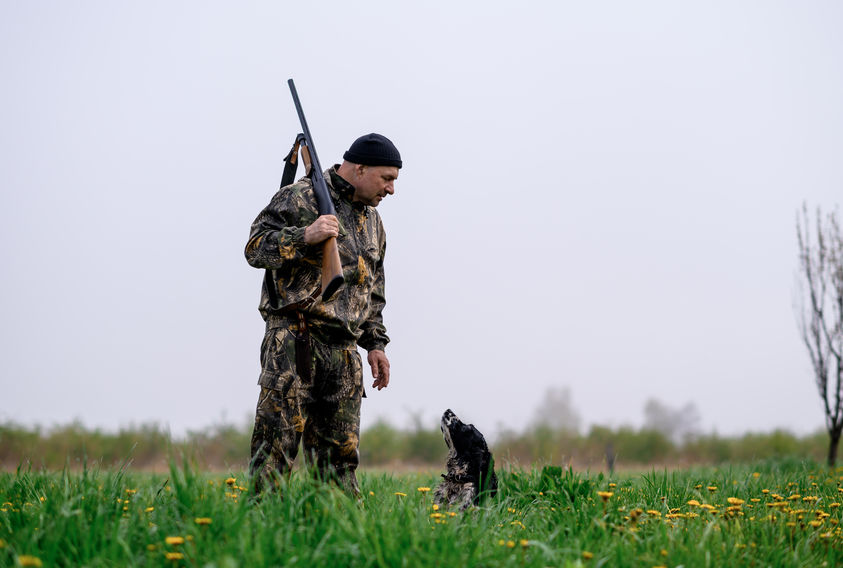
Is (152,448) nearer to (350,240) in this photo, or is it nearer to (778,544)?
(350,240)

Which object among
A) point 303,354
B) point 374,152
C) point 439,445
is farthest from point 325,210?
point 439,445

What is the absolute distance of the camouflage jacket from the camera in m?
4.66

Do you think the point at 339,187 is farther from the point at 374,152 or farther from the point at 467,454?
the point at 467,454

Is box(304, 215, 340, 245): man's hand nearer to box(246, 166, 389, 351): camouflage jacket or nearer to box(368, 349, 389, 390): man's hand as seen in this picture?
box(246, 166, 389, 351): camouflage jacket

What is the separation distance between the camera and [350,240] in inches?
198

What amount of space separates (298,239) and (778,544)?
315cm

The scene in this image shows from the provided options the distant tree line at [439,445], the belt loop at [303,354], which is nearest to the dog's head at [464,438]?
the belt loop at [303,354]

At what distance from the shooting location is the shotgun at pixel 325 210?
4441 millimetres

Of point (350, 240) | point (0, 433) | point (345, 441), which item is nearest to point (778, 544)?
point (345, 441)

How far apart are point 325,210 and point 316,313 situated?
0.66 meters

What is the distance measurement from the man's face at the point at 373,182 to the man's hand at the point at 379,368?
113 centimetres

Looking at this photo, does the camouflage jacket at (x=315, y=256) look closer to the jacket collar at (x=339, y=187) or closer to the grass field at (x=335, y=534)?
the jacket collar at (x=339, y=187)

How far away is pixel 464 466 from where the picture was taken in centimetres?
536

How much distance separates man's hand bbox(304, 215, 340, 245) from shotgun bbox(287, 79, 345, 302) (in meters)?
0.04
